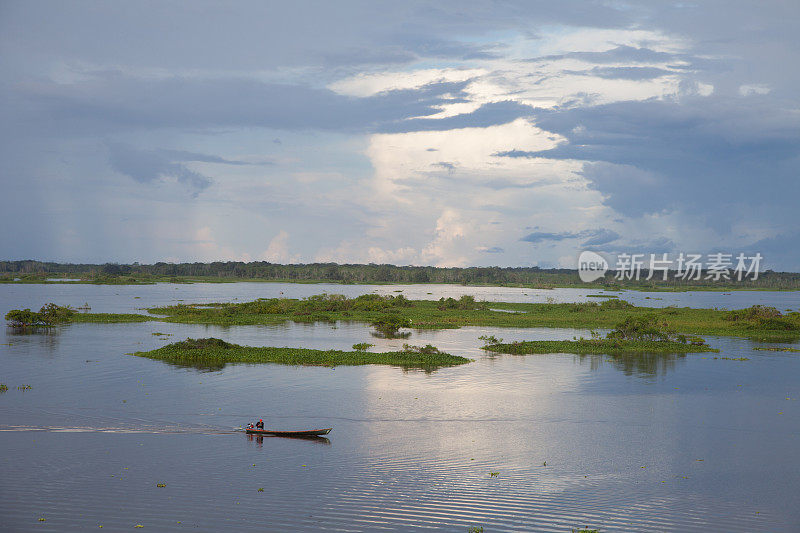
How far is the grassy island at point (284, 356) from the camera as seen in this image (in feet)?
167

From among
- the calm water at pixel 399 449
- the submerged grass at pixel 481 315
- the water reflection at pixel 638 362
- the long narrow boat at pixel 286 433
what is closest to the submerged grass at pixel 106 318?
the submerged grass at pixel 481 315

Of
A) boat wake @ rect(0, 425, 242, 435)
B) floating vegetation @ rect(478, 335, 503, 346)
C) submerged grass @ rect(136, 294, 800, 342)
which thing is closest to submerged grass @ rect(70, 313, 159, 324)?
submerged grass @ rect(136, 294, 800, 342)

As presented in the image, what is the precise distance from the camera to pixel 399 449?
28000 mm

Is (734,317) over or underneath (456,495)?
over

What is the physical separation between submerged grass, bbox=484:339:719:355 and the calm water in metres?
8.38

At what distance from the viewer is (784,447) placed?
29.7 m

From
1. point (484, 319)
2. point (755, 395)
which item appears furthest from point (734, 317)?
point (755, 395)

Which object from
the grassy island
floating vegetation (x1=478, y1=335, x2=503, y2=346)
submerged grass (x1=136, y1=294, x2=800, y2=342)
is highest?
submerged grass (x1=136, y1=294, x2=800, y2=342)

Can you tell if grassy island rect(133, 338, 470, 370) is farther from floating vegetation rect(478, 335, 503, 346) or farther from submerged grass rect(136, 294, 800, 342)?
submerged grass rect(136, 294, 800, 342)

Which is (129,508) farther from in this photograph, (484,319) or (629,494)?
(484,319)

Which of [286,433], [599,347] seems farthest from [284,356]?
[599,347]

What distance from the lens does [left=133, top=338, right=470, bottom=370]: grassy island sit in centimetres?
5100

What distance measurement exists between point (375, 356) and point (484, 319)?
3899 centimetres

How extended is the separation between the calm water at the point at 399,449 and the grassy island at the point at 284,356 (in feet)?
8.48
